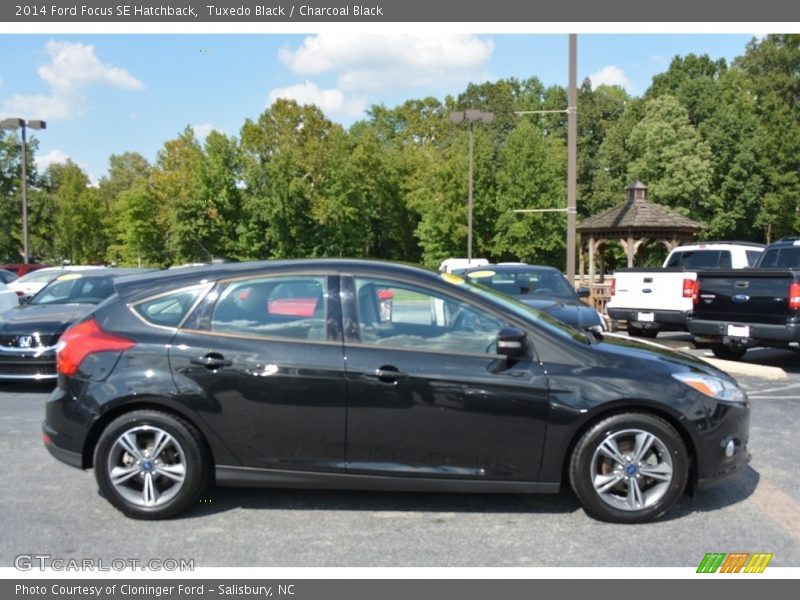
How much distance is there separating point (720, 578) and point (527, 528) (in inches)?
42.8

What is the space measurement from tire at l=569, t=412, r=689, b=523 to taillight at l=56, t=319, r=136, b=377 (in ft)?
9.49

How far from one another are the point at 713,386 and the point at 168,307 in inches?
137

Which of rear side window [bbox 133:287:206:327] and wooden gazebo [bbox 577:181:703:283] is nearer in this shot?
rear side window [bbox 133:287:206:327]

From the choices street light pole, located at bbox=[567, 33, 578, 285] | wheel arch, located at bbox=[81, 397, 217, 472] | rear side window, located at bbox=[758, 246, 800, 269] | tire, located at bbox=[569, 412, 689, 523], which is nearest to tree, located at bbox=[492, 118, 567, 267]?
street light pole, located at bbox=[567, 33, 578, 285]

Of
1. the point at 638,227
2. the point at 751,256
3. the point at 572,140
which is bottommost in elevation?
the point at 751,256

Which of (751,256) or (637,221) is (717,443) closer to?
(751,256)

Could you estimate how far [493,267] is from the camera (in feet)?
38.3

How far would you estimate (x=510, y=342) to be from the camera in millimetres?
4406

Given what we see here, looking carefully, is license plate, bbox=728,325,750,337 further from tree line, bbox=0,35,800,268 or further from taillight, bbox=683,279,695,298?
tree line, bbox=0,35,800,268

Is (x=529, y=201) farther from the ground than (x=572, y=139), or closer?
farther from the ground

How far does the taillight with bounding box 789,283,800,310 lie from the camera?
31.9 feet

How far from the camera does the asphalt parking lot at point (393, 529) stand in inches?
159

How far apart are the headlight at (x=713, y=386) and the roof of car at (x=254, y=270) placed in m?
1.67

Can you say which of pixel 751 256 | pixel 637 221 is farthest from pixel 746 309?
pixel 637 221
